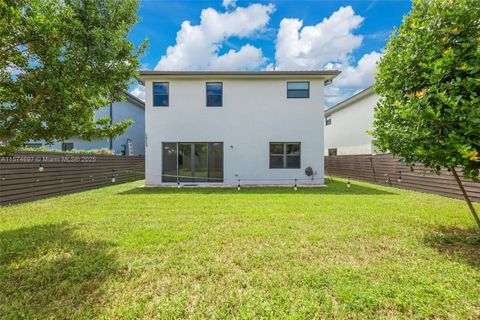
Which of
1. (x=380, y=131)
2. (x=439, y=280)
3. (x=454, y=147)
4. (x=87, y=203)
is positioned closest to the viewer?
(x=439, y=280)

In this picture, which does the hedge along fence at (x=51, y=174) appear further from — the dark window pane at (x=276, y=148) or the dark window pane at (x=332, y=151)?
the dark window pane at (x=332, y=151)

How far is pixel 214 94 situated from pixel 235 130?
86.7 inches

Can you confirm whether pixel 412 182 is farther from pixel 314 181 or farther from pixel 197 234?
pixel 197 234

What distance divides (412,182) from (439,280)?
921cm

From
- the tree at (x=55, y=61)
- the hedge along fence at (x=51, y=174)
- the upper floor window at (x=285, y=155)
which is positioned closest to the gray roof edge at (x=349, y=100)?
the upper floor window at (x=285, y=155)

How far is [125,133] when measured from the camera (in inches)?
733

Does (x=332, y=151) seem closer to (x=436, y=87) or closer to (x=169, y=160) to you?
(x=169, y=160)

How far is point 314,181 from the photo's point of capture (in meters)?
11.8

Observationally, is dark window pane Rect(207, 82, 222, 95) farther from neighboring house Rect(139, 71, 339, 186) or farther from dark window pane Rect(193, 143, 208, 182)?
dark window pane Rect(193, 143, 208, 182)

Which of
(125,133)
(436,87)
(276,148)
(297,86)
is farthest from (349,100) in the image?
(125,133)

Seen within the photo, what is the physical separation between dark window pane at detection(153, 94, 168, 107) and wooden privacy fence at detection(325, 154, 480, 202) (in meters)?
10.5

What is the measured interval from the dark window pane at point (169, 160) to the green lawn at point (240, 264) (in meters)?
5.43

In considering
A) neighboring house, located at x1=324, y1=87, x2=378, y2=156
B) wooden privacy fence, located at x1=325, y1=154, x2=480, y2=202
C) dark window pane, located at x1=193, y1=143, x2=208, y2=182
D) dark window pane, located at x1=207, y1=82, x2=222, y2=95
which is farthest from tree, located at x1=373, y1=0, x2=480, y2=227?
neighboring house, located at x1=324, y1=87, x2=378, y2=156

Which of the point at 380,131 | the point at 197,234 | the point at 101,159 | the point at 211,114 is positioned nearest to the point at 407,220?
the point at 380,131
